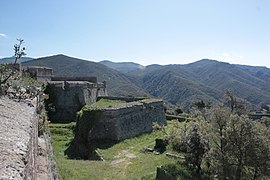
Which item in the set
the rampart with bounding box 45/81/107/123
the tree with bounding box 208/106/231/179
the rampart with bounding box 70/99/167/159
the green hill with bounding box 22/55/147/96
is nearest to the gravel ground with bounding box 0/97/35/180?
the tree with bounding box 208/106/231/179

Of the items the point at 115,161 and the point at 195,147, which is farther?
the point at 115,161

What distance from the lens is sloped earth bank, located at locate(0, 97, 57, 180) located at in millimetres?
3279

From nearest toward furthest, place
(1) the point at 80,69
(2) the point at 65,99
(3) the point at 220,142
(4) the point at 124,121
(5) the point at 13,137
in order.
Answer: (5) the point at 13,137 < (3) the point at 220,142 < (4) the point at 124,121 < (2) the point at 65,99 < (1) the point at 80,69

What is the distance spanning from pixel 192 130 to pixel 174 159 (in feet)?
9.78

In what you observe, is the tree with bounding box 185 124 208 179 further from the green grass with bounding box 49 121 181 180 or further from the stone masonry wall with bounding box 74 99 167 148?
the stone masonry wall with bounding box 74 99 167 148

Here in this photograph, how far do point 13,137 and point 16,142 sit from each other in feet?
0.65

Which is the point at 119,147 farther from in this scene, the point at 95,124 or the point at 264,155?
the point at 264,155

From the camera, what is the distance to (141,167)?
19500 millimetres

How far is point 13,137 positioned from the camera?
4.26 m

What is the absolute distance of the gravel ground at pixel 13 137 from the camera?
323 cm

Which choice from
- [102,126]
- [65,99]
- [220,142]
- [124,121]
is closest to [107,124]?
[102,126]

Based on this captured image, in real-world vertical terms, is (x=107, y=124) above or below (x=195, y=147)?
below

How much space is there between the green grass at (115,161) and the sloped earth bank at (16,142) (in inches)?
327

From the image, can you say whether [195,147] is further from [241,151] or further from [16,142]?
[16,142]
